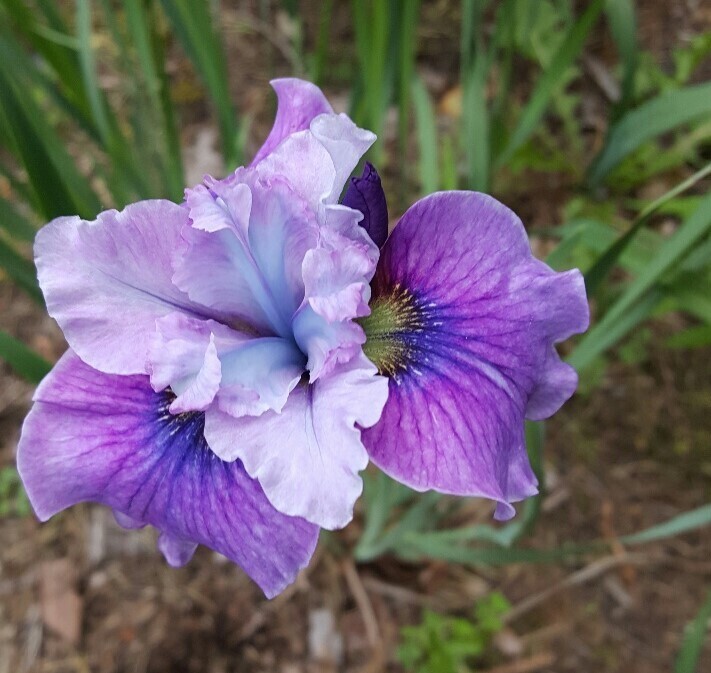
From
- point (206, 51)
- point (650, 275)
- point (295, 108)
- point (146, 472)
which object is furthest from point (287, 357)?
point (206, 51)

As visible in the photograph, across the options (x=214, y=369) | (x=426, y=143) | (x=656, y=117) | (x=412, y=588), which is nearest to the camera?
(x=214, y=369)

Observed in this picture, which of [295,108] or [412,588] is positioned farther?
[412,588]

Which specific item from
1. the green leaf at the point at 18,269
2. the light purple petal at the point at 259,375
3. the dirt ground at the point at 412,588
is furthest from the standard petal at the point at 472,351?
the dirt ground at the point at 412,588

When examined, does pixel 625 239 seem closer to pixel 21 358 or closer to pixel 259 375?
pixel 259 375

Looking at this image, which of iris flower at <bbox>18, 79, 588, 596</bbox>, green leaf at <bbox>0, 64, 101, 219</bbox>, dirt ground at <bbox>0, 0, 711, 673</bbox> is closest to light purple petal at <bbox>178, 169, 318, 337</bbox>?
iris flower at <bbox>18, 79, 588, 596</bbox>

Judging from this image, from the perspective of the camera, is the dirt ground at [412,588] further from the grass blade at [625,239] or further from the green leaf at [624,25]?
the grass blade at [625,239]

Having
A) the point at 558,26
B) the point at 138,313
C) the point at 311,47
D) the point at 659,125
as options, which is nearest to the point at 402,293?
the point at 138,313

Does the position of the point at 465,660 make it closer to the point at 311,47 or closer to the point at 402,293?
the point at 402,293
